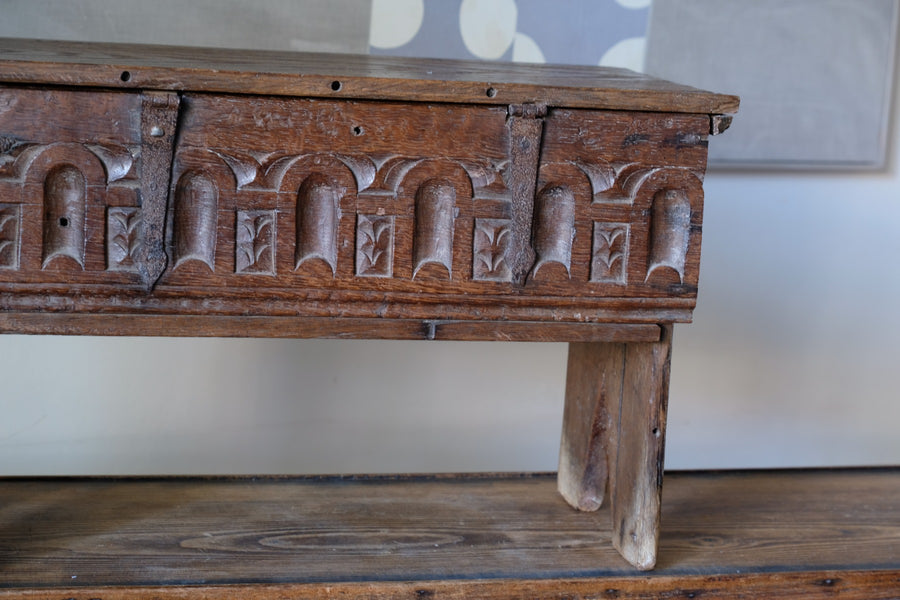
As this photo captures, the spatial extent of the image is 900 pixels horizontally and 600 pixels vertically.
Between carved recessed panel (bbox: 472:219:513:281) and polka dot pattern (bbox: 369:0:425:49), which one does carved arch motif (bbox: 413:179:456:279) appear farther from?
polka dot pattern (bbox: 369:0:425:49)

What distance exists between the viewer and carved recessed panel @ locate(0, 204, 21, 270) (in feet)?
4.34

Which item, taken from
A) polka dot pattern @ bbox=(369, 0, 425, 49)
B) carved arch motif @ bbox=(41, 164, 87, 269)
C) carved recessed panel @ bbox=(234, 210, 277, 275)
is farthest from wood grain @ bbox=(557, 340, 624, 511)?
carved arch motif @ bbox=(41, 164, 87, 269)

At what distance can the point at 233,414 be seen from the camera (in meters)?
2.21

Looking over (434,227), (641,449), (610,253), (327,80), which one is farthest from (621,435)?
(327,80)

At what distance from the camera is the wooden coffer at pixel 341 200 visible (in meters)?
1.32

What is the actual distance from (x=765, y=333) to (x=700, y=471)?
0.50 m

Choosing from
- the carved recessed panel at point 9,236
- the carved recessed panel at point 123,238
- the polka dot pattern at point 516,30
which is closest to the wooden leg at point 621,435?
the polka dot pattern at point 516,30

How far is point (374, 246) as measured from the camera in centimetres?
140

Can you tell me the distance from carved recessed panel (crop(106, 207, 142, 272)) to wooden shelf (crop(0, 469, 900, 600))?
0.47 m

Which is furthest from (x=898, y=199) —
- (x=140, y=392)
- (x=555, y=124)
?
(x=140, y=392)

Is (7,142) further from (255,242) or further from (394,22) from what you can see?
(394,22)

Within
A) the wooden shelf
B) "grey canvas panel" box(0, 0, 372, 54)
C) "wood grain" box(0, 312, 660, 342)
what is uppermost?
"grey canvas panel" box(0, 0, 372, 54)

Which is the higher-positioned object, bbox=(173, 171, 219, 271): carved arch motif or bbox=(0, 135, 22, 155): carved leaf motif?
bbox=(0, 135, 22, 155): carved leaf motif

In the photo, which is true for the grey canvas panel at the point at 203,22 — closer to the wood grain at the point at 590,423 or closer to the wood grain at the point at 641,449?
the wood grain at the point at 590,423
